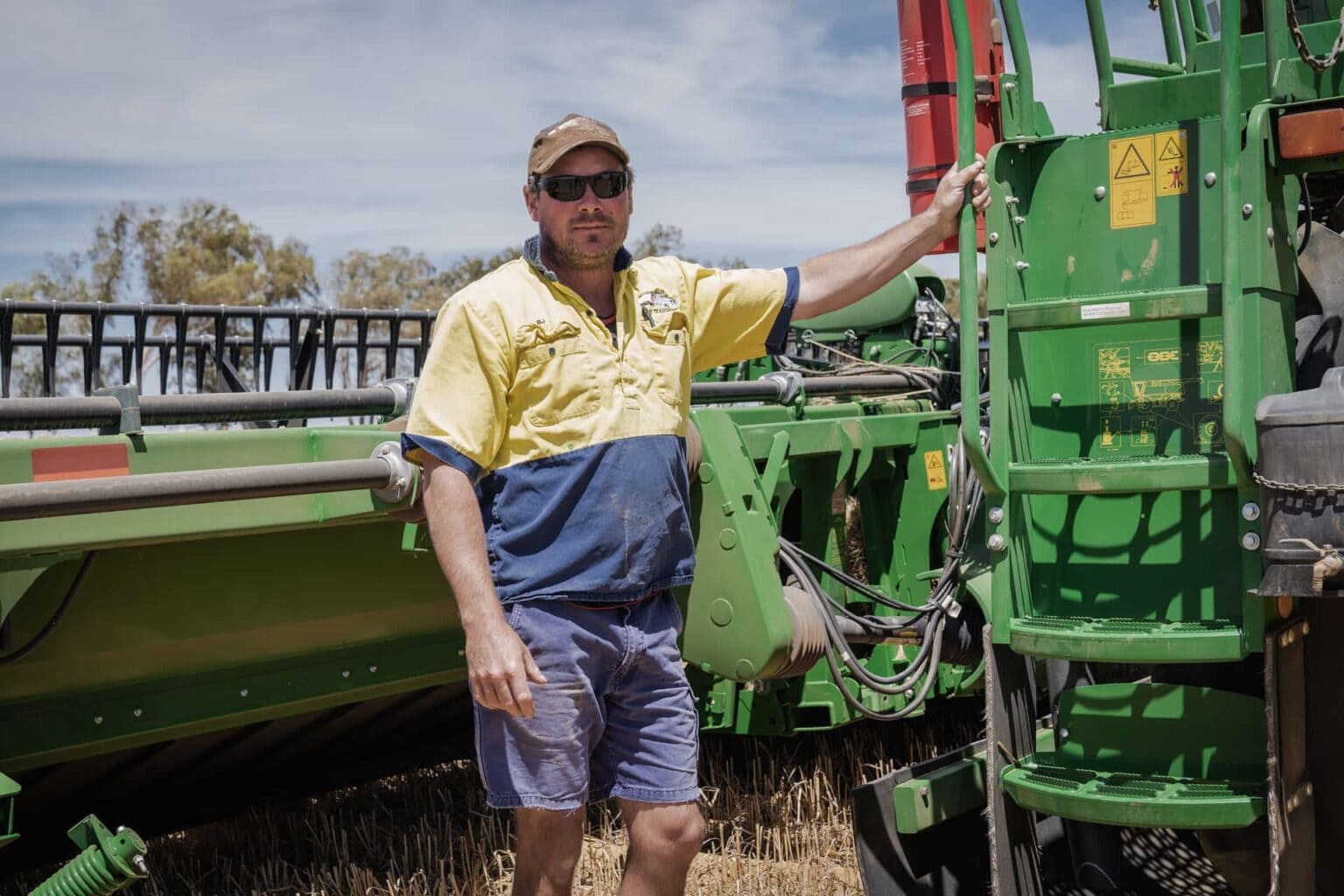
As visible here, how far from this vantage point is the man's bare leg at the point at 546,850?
3029 mm

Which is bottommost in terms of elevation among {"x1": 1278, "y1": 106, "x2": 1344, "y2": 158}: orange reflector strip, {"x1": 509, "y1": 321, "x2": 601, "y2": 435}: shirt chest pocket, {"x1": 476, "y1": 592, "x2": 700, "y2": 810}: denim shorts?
{"x1": 476, "y1": 592, "x2": 700, "y2": 810}: denim shorts

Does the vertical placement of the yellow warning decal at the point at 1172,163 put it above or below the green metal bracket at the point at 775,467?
above

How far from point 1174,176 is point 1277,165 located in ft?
0.88

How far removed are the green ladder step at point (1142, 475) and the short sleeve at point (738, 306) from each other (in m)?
0.66


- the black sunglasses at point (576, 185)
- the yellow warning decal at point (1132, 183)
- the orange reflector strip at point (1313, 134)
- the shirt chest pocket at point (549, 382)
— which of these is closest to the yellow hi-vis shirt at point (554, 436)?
the shirt chest pocket at point (549, 382)

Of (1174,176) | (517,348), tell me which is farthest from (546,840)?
(1174,176)

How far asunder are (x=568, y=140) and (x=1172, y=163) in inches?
51.3

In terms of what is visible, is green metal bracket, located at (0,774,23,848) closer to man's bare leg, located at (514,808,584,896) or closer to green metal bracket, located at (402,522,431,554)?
man's bare leg, located at (514,808,584,896)

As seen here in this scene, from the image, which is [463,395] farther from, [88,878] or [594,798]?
[88,878]

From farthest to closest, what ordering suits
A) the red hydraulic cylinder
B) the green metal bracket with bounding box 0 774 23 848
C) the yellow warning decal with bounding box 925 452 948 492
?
the yellow warning decal with bounding box 925 452 948 492, the red hydraulic cylinder, the green metal bracket with bounding box 0 774 23 848

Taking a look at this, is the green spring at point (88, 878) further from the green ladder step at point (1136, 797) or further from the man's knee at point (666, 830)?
the green ladder step at point (1136, 797)

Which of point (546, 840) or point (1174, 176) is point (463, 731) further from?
point (1174, 176)

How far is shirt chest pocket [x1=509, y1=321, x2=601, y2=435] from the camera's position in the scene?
3.06m

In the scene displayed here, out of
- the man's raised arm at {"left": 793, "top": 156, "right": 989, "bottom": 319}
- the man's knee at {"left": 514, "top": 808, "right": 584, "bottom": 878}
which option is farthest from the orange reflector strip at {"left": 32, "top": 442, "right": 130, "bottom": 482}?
the man's raised arm at {"left": 793, "top": 156, "right": 989, "bottom": 319}
